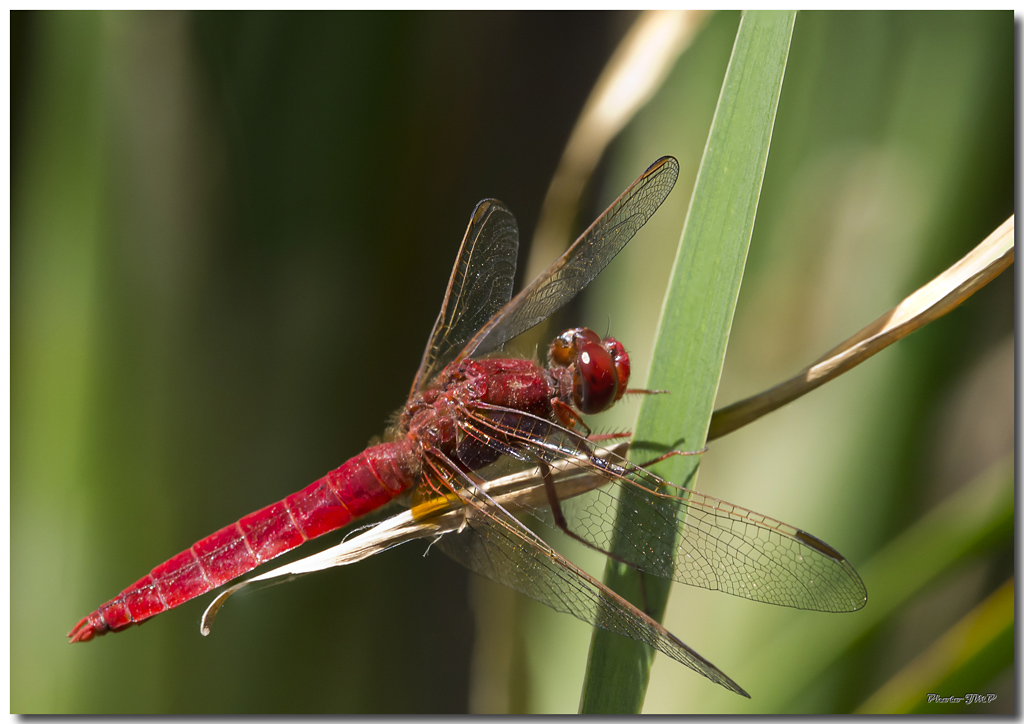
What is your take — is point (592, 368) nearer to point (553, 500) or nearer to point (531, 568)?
point (553, 500)

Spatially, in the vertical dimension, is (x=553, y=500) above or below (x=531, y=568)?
above

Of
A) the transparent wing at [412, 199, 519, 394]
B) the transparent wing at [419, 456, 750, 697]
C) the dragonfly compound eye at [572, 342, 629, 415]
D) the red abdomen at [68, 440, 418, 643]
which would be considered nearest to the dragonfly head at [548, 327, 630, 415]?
the dragonfly compound eye at [572, 342, 629, 415]

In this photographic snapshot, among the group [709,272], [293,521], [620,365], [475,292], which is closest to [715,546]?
[620,365]

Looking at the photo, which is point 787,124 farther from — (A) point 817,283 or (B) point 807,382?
(B) point 807,382

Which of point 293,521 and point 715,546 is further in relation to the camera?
point 293,521

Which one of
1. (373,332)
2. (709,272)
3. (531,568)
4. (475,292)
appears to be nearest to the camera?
(709,272)
